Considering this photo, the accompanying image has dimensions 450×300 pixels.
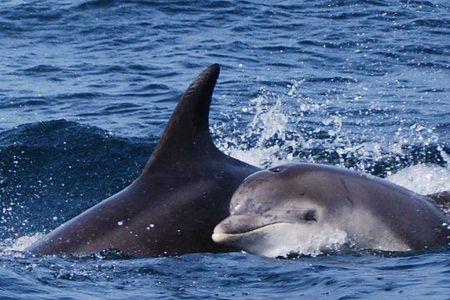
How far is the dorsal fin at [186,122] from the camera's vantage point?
12.3m

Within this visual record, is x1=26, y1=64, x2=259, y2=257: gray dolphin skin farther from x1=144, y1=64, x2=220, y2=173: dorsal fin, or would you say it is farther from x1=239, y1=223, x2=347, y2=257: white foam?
x1=239, y1=223, x2=347, y2=257: white foam

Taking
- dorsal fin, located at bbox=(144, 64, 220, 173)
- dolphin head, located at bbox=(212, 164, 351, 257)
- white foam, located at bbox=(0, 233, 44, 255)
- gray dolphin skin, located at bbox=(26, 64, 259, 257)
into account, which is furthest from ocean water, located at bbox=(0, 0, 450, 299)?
dorsal fin, located at bbox=(144, 64, 220, 173)

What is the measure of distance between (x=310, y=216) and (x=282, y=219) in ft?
0.96

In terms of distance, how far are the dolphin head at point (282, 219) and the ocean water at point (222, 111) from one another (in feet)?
0.55

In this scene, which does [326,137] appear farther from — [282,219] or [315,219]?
[282,219]

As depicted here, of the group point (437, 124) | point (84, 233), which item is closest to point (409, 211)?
point (84, 233)

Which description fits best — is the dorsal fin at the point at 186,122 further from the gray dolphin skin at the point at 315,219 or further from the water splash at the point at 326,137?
the water splash at the point at 326,137

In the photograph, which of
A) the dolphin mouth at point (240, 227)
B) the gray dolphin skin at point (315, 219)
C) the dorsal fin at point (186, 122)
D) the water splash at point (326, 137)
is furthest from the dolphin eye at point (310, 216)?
the water splash at point (326, 137)

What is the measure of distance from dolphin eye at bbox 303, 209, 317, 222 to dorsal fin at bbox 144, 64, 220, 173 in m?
1.49

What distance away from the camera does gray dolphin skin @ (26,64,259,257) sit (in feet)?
38.9

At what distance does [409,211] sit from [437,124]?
26.8ft

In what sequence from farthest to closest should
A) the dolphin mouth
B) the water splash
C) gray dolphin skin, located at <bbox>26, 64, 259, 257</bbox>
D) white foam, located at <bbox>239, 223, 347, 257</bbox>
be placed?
the water splash, gray dolphin skin, located at <bbox>26, 64, 259, 257</bbox>, white foam, located at <bbox>239, 223, 347, 257</bbox>, the dolphin mouth

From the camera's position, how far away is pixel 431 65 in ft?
79.7

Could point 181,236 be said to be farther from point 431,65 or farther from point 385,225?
point 431,65
